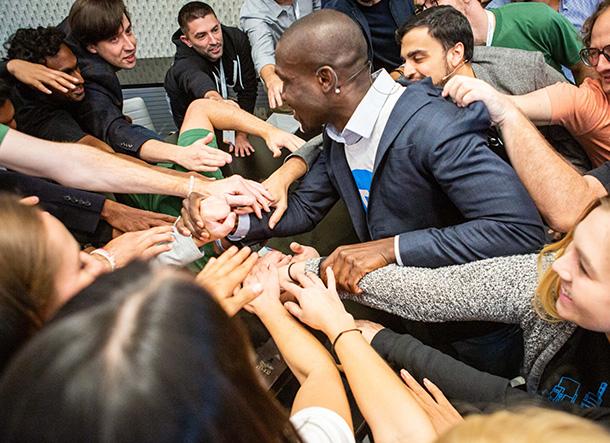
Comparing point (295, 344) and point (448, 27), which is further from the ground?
point (448, 27)

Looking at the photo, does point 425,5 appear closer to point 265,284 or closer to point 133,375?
point 265,284

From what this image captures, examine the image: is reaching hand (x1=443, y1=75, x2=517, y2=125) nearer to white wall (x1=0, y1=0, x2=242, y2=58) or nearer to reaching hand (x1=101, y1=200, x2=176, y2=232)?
reaching hand (x1=101, y1=200, x2=176, y2=232)

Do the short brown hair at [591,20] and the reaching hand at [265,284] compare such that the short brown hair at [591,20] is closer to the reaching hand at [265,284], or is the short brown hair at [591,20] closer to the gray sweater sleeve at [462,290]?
the gray sweater sleeve at [462,290]

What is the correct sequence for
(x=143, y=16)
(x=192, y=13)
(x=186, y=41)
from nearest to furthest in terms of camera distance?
(x=192, y=13)
(x=186, y=41)
(x=143, y=16)

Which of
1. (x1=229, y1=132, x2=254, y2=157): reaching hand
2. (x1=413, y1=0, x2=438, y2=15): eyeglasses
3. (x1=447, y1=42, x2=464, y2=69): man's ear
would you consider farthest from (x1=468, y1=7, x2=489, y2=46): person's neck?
(x1=229, y1=132, x2=254, y2=157): reaching hand

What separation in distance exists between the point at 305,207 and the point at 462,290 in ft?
2.10

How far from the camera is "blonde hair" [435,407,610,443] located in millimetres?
472

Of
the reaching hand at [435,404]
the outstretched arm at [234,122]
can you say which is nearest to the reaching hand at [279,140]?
the outstretched arm at [234,122]

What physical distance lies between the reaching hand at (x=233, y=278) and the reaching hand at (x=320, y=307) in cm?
10

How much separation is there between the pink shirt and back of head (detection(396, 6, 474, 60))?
0.37 m

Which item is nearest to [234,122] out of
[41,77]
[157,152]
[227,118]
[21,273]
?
[227,118]

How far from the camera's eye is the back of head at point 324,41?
1.26 meters

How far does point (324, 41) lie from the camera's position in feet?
4.15

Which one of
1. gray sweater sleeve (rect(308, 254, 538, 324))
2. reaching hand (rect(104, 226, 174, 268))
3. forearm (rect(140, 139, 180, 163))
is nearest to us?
gray sweater sleeve (rect(308, 254, 538, 324))
